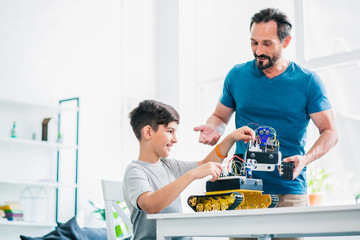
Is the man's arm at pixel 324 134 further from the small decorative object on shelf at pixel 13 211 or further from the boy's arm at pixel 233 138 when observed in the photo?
the small decorative object on shelf at pixel 13 211

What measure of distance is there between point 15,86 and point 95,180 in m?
1.05

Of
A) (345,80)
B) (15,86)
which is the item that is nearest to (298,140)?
(345,80)

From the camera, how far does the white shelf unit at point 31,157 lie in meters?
3.96

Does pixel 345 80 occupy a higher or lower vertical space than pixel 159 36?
lower

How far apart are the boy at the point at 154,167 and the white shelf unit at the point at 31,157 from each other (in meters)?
2.02

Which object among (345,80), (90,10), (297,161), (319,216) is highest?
(90,10)

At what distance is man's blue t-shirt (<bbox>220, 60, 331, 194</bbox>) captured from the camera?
6.49 ft

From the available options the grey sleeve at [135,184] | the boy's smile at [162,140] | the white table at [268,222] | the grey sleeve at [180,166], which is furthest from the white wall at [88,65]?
the white table at [268,222]

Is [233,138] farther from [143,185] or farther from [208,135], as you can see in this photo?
[143,185]

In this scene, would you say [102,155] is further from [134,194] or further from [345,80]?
[134,194]

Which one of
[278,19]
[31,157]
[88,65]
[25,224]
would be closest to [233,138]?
[278,19]

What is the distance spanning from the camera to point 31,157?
419 cm

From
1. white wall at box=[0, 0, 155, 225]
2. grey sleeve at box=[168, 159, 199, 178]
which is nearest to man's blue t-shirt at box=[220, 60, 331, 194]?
grey sleeve at box=[168, 159, 199, 178]

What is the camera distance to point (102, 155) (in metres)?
4.64
